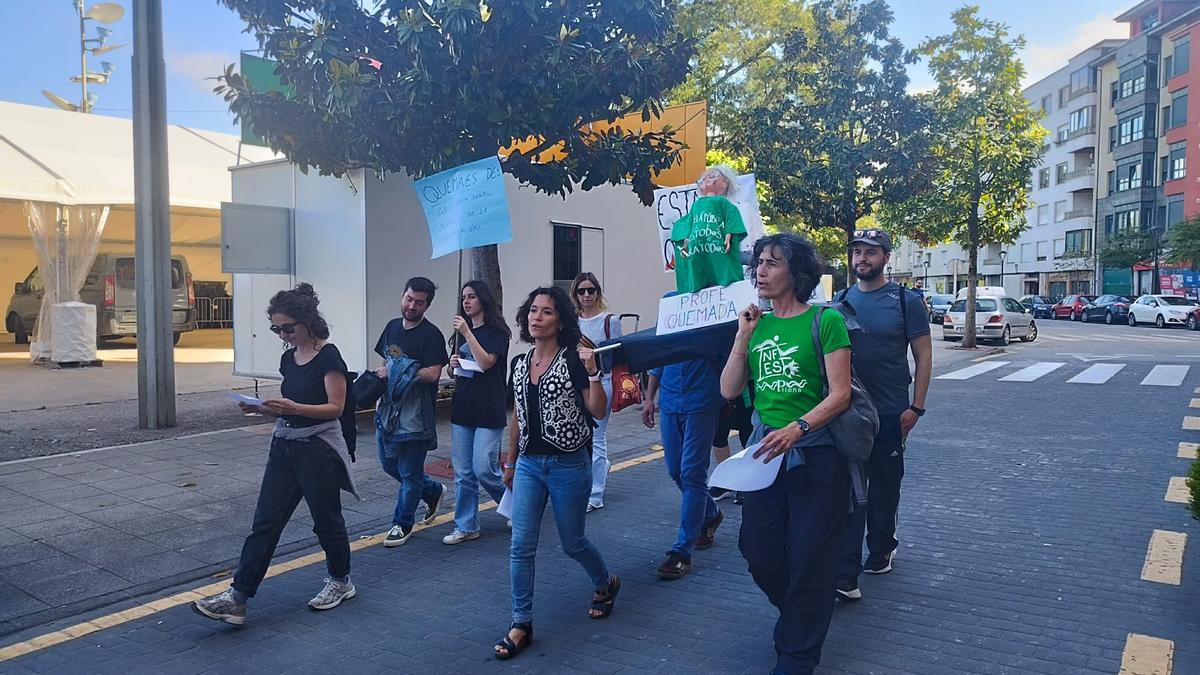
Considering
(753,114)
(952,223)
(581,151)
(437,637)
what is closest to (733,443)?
(581,151)

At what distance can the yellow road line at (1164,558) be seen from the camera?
4926mm

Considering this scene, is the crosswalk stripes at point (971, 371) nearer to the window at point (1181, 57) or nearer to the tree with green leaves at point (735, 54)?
the tree with green leaves at point (735, 54)

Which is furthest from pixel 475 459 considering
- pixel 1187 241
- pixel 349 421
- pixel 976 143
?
pixel 1187 241

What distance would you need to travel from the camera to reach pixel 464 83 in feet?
24.8

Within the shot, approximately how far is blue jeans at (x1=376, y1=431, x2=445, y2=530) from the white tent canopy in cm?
974

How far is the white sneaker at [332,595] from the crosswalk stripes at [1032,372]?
13.8 metres

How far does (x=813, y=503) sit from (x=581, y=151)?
5970 millimetres

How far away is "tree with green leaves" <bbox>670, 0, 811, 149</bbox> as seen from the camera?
23.0 meters

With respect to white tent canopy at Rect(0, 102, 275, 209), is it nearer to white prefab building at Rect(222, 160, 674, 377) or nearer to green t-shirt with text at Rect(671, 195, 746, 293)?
white prefab building at Rect(222, 160, 674, 377)

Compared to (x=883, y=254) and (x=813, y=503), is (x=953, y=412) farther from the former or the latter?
(x=813, y=503)

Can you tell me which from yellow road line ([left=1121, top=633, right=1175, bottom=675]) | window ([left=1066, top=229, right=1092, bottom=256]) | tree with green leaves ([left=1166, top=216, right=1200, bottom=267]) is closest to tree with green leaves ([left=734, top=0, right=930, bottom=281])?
yellow road line ([left=1121, top=633, right=1175, bottom=675])

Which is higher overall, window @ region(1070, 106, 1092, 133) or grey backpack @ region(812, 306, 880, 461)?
window @ region(1070, 106, 1092, 133)

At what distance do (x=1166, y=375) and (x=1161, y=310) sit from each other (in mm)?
23793

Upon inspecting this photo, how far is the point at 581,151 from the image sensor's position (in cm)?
884
